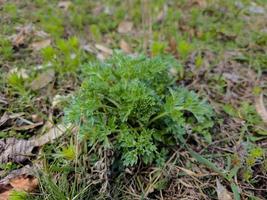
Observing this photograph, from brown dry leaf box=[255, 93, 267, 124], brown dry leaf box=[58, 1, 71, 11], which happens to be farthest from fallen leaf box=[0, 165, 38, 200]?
brown dry leaf box=[58, 1, 71, 11]

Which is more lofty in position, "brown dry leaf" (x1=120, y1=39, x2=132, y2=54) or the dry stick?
the dry stick

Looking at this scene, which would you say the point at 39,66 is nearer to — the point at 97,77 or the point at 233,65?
the point at 97,77

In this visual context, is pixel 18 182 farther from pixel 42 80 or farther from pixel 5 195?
pixel 42 80

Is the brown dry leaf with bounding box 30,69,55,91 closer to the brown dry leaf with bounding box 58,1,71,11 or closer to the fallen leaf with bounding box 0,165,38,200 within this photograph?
the fallen leaf with bounding box 0,165,38,200

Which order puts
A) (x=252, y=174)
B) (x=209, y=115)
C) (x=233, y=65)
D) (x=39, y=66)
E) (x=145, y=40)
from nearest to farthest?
(x=252, y=174) < (x=209, y=115) < (x=39, y=66) < (x=233, y=65) < (x=145, y=40)

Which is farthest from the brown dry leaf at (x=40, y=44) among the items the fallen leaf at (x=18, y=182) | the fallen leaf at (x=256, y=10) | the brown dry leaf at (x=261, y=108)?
the fallen leaf at (x=256, y=10)

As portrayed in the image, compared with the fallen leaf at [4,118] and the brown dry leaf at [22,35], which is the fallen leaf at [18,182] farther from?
the brown dry leaf at [22,35]

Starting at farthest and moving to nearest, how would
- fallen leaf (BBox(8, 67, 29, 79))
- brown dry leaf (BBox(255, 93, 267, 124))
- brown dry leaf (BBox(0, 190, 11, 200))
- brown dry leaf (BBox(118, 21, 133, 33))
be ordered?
brown dry leaf (BBox(118, 21, 133, 33)) < fallen leaf (BBox(8, 67, 29, 79)) < brown dry leaf (BBox(255, 93, 267, 124)) < brown dry leaf (BBox(0, 190, 11, 200))

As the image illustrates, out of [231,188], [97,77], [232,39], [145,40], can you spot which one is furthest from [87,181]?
[232,39]
